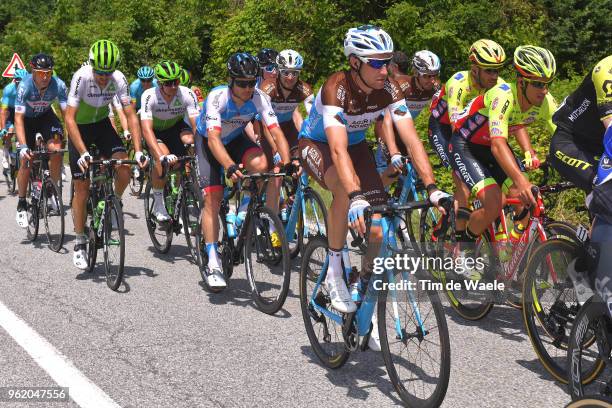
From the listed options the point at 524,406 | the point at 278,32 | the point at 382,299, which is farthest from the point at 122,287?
the point at 278,32

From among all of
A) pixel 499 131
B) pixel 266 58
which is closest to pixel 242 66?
pixel 499 131

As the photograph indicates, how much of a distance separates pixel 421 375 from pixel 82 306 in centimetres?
359

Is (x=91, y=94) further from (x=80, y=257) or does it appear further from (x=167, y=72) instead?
(x=80, y=257)

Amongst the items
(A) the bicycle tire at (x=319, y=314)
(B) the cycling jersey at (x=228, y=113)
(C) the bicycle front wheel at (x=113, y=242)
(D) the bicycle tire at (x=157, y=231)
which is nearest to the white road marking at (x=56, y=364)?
(C) the bicycle front wheel at (x=113, y=242)

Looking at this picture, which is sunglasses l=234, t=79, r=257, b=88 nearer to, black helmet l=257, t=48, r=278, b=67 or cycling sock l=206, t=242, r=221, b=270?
cycling sock l=206, t=242, r=221, b=270

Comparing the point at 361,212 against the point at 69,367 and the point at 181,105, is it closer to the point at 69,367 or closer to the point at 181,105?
the point at 69,367

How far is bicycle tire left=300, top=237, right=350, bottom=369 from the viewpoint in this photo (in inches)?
196

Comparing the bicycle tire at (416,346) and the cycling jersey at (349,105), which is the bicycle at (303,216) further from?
the bicycle tire at (416,346)

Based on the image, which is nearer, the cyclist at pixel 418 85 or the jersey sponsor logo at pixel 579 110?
the jersey sponsor logo at pixel 579 110

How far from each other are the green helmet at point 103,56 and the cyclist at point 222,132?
1.35m

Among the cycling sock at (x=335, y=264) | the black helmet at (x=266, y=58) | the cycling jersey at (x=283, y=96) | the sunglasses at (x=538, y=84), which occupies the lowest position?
the cycling sock at (x=335, y=264)

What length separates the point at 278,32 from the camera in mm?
22031

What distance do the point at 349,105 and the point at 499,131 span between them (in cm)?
133

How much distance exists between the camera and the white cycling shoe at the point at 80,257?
7816mm
